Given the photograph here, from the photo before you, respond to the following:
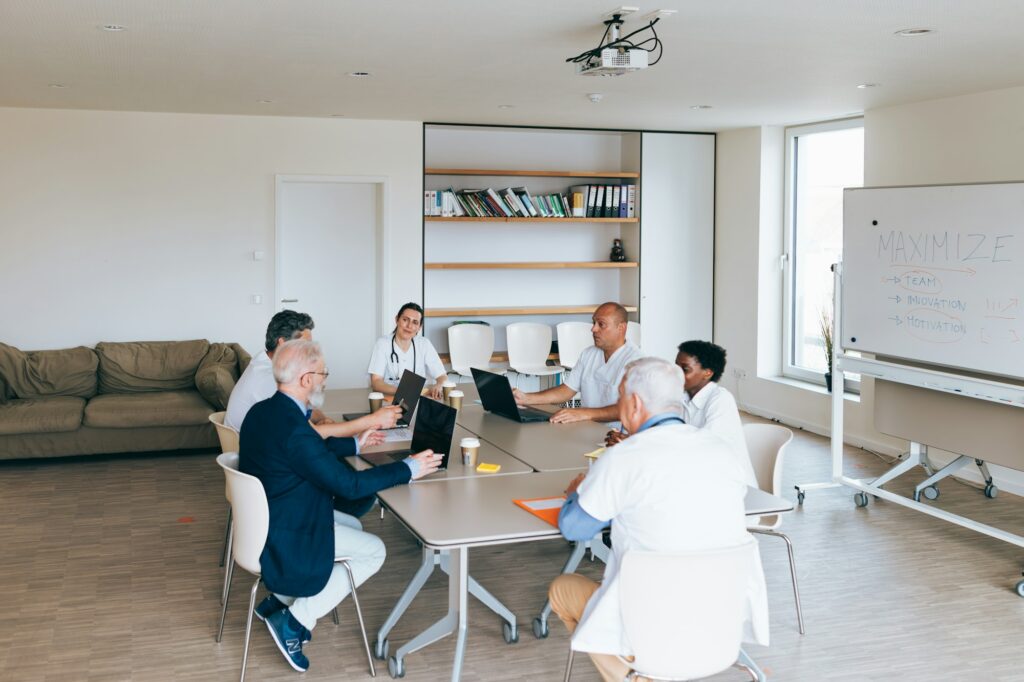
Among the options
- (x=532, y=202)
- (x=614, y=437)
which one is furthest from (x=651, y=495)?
(x=532, y=202)

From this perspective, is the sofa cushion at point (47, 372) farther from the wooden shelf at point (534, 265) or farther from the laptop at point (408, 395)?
the laptop at point (408, 395)

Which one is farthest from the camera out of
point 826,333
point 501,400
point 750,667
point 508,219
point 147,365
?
point 508,219

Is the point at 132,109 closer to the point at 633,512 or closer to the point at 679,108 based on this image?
the point at 679,108

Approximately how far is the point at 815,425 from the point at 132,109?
6.27 m

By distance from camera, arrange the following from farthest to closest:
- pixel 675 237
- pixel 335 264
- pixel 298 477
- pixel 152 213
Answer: pixel 675 237, pixel 335 264, pixel 152 213, pixel 298 477

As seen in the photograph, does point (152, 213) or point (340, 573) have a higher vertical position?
point (152, 213)

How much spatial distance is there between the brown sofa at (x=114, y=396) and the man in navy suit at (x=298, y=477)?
12.6 ft

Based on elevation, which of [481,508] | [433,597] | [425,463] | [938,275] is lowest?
[433,597]

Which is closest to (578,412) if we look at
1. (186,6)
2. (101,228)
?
(186,6)

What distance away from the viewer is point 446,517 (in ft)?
10.7

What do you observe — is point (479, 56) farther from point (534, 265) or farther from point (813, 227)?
point (813, 227)

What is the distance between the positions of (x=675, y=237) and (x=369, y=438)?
587cm

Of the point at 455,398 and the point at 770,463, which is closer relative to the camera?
the point at 770,463

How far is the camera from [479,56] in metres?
5.56
